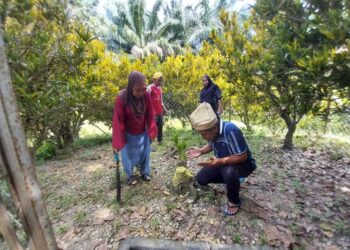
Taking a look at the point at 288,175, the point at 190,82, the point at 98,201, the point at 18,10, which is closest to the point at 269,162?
the point at 288,175

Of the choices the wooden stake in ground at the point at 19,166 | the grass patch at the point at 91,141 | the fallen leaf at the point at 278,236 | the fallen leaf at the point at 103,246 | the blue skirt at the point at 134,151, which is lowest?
the fallen leaf at the point at 278,236

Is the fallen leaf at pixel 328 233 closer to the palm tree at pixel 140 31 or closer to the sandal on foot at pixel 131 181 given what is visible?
the sandal on foot at pixel 131 181

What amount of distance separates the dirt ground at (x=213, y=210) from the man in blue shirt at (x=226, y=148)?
11.8 inches

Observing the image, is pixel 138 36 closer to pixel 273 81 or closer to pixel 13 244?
pixel 273 81

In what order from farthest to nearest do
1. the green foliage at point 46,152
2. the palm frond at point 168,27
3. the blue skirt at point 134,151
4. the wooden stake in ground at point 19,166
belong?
the palm frond at point 168,27
the green foliage at point 46,152
the blue skirt at point 134,151
the wooden stake in ground at point 19,166

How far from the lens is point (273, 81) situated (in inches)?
176

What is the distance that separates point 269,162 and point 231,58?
2188 millimetres

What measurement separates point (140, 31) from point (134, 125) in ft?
54.0

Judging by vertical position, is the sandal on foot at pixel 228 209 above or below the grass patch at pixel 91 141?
below

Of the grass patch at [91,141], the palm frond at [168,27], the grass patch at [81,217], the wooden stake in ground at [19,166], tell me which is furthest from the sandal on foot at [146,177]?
the palm frond at [168,27]

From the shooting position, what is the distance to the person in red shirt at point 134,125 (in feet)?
10.5

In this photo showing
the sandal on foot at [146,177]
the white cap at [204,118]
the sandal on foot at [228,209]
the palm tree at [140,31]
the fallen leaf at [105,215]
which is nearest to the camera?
the white cap at [204,118]

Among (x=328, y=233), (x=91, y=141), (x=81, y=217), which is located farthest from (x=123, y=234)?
(x=91, y=141)

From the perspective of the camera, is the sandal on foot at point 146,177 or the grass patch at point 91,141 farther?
the grass patch at point 91,141
